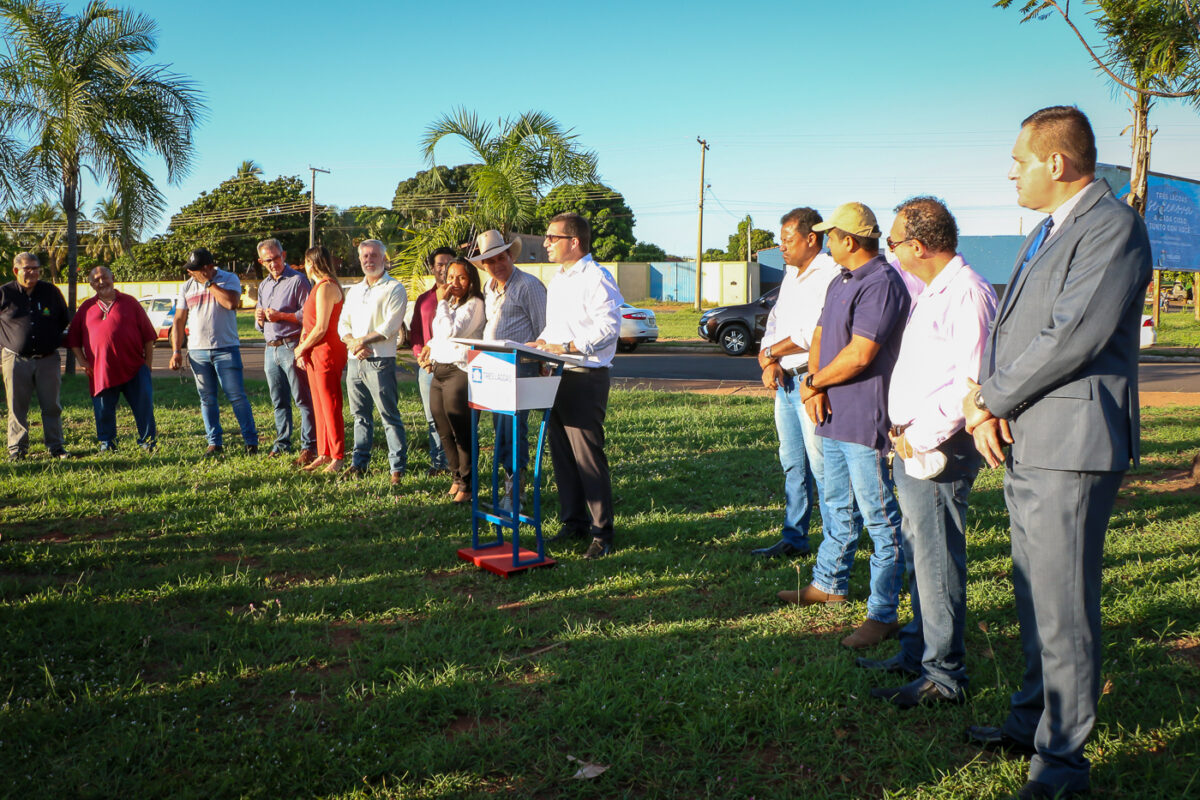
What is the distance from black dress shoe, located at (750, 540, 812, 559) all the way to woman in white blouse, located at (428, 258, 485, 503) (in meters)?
2.51

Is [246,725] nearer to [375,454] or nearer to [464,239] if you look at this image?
[375,454]

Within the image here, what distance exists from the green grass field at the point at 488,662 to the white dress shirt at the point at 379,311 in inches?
59.1

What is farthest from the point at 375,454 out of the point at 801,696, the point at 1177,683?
the point at 1177,683

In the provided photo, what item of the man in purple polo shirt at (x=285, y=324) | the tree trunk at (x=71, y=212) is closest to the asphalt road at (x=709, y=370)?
the tree trunk at (x=71, y=212)

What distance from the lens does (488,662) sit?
393 cm

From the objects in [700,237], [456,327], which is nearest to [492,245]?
[456,327]

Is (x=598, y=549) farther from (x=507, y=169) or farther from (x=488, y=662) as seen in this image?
(x=507, y=169)

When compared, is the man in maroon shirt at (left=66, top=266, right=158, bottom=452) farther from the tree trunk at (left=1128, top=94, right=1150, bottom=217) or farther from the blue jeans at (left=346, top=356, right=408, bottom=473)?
the tree trunk at (left=1128, top=94, right=1150, bottom=217)

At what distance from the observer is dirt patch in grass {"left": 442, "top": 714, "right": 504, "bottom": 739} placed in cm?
332

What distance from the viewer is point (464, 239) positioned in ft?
51.9

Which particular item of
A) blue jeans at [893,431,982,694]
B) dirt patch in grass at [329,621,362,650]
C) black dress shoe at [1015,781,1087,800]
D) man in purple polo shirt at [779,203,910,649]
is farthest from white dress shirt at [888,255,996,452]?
dirt patch in grass at [329,621,362,650]

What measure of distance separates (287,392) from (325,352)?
1.34m

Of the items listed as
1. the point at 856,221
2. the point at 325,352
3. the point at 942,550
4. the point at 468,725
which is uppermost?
the point at 856,221

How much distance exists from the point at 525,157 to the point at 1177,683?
13955mm
